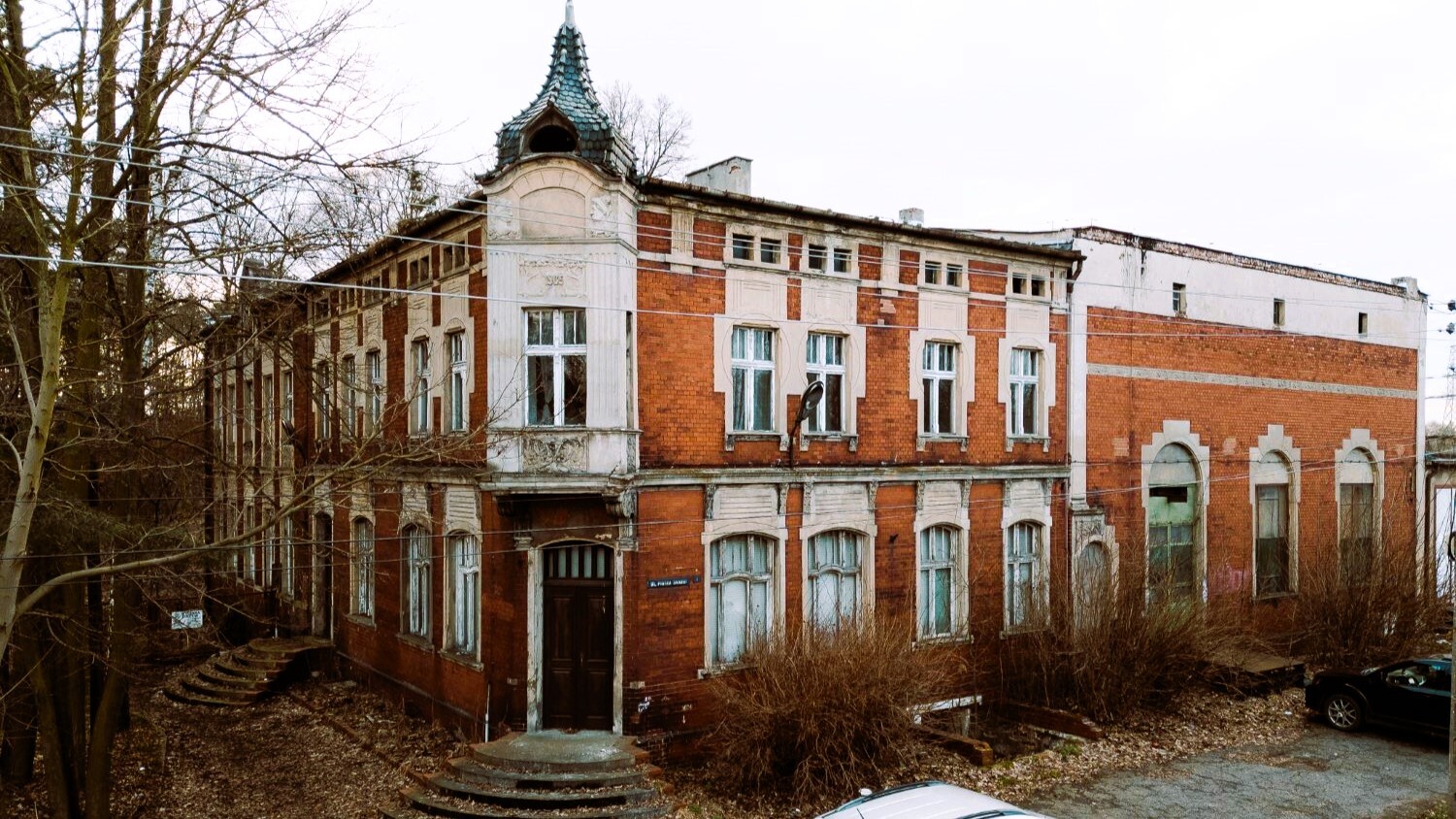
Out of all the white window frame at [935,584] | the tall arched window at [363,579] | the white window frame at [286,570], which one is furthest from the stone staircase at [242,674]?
the white window frame at [935,584]

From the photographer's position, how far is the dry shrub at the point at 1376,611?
70.4 ft

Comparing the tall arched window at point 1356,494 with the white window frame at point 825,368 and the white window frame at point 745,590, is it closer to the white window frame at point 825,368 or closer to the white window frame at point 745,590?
the white window frame at point 825,368

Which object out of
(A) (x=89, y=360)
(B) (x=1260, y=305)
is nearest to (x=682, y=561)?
(A) (x=89, y=360)

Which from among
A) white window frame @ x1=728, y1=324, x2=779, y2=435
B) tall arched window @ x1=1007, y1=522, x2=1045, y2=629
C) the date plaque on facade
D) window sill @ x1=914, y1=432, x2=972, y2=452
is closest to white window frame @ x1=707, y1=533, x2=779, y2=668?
the date plaque on facade

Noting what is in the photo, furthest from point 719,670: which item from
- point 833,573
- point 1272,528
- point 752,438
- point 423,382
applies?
point 1272,528

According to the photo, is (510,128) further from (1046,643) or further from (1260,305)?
(1260,305)

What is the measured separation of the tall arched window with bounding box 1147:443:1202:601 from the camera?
2252 cm

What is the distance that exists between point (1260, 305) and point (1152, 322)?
157 inches

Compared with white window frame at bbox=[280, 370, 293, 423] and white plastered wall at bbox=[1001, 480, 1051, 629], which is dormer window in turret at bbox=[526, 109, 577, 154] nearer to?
white plastered wall at bbox=[1001, 480, 1051, 629]

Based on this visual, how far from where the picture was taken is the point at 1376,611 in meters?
21.5

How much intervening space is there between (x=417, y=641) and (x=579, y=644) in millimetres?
4409

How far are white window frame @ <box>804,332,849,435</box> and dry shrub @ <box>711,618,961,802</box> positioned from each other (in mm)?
4292

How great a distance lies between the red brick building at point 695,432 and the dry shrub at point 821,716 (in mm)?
1467

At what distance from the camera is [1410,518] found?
25234mm
